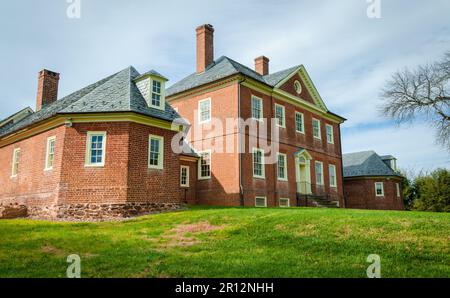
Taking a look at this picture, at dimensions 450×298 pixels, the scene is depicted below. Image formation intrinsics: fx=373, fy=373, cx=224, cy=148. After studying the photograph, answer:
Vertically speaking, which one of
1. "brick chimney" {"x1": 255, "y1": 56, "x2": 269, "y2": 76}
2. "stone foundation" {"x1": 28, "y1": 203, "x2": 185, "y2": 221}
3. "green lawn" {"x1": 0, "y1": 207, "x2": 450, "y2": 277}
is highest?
"brick chimney" {"x1": 255, "y1": 56, "x2": 269, "y2": 76}

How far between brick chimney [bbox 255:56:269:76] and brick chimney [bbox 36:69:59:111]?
1489 centimetres

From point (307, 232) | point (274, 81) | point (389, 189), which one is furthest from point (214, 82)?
point (389, 189)

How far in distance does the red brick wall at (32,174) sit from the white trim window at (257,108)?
36.9 feet

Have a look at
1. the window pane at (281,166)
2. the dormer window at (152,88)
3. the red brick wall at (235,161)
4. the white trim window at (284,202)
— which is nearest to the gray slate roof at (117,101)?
the dormer window at (152,88)

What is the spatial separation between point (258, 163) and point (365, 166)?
1911cm

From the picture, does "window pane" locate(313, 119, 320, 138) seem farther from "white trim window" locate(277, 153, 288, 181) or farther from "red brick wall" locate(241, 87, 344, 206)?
"white trim window" locate(277, 153, 288, 181)

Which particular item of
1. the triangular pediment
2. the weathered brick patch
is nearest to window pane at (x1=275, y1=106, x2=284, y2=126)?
the triangular pediment

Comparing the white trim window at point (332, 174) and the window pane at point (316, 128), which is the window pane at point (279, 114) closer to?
the window pane at point (316, 128)

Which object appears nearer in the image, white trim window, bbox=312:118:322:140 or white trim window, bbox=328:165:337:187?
white trim window, bbox=312:118:322:140

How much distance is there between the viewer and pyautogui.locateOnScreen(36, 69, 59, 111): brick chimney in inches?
1009

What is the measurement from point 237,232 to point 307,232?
6.92 feet

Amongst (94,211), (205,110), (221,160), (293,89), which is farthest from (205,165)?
(293,89)

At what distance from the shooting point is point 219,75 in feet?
77.6

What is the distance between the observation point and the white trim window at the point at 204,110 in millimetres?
23891
